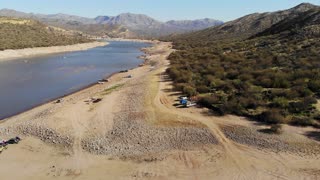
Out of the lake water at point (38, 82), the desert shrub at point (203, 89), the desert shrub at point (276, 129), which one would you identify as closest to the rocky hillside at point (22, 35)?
the lake water at point (38, 82)

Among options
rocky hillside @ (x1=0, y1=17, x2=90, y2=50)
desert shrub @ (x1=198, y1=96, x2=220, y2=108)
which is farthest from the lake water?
rocky hillside @ (x1=0, y1=17, x2=90, y2=50)

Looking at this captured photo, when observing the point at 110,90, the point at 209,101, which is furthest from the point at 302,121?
the point at 110,90

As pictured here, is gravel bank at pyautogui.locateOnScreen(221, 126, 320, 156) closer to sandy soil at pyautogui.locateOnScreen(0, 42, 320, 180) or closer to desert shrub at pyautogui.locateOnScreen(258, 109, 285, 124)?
sandy soil at pyautogui.locateOnScreen(0, 42, 320, 180)

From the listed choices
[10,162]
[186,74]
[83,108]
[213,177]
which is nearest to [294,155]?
[213,177]

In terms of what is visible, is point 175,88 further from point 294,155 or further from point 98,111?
point 294,155

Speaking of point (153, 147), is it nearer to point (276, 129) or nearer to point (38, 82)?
point (276, 129)

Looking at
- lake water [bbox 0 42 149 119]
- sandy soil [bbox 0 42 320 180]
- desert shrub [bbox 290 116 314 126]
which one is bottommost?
lake water [bbox 0 42 149 119]

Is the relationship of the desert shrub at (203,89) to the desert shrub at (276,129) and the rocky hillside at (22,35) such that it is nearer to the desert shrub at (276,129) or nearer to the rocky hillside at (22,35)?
the desert shrub at (276,129)

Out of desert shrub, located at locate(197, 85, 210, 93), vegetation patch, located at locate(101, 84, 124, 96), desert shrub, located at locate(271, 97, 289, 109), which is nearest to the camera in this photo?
desert shrub, located at locate(271, 97, 289, 109)
